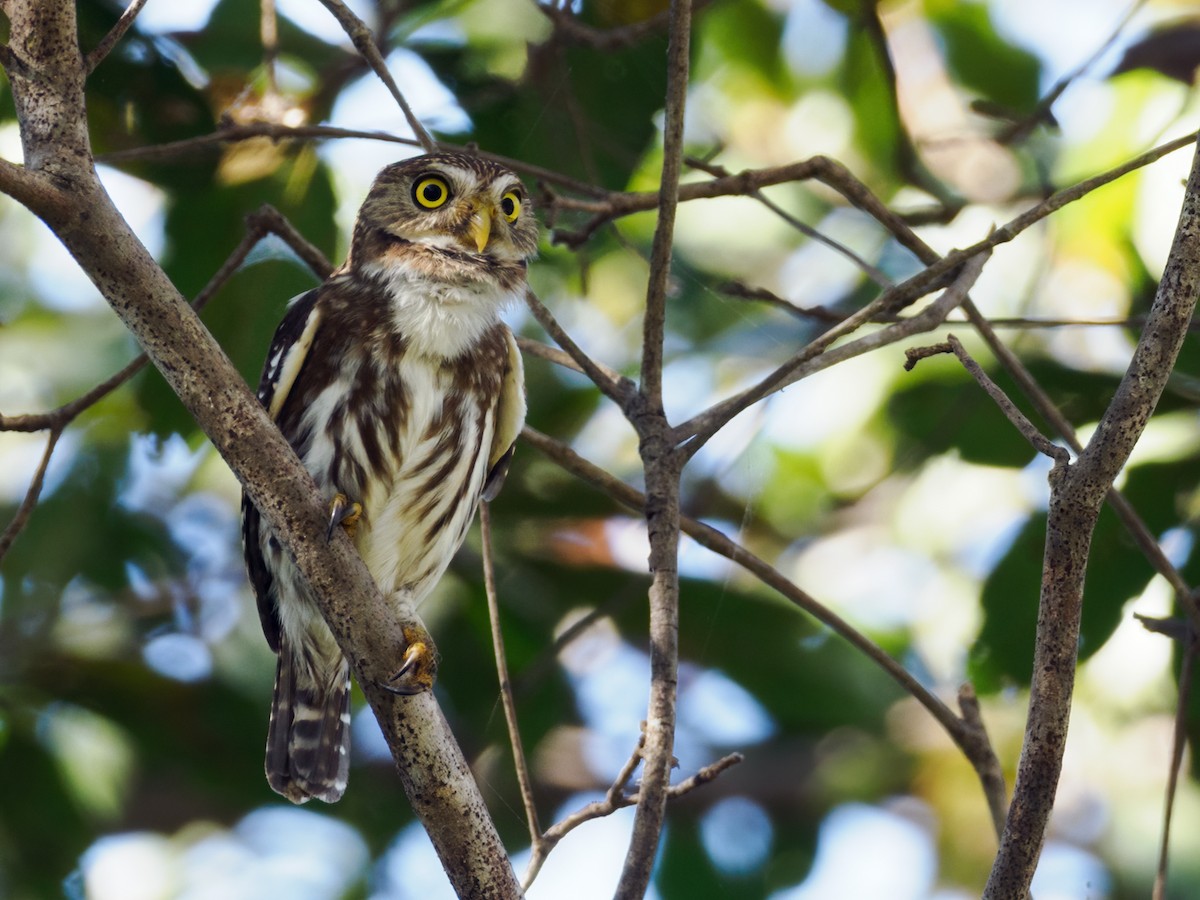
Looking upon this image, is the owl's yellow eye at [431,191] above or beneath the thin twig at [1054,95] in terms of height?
beneath

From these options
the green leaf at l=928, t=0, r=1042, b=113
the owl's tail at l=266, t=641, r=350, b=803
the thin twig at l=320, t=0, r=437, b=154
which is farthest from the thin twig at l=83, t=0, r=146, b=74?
the green leaf at l=928, t=0, r=1042, b=113

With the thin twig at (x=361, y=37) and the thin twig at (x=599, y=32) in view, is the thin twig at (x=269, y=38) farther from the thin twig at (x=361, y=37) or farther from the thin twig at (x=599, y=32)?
the thin twig at (x=361, y=37)

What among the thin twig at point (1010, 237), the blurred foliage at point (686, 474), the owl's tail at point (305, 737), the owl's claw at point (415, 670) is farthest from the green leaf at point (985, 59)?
the owl's claw at point (415, 670)

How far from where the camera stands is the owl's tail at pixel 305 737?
399 cm

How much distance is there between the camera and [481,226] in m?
3.94

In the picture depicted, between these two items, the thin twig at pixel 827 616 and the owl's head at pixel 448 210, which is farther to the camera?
the owl's head at pixel 448 210

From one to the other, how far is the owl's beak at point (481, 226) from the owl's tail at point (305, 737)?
4.07 ft

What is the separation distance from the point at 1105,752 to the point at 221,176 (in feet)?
12.3

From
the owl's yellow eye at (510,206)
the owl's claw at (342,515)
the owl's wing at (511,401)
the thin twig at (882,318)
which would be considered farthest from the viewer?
the owl's yellow eye at (510,206)

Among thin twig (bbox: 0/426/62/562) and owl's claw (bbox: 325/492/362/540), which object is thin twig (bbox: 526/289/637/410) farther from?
thin twig (bbox: 0/426/62/562)

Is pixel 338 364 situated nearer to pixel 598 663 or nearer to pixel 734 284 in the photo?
pixel 734 284

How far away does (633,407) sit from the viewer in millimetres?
2875

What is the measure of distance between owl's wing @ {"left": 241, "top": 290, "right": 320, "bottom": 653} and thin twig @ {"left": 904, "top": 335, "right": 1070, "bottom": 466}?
1677 millimetres

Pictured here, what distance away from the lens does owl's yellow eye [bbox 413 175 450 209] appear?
3982 millimetres
